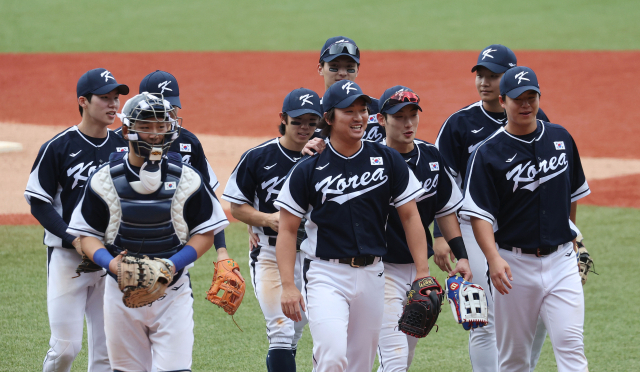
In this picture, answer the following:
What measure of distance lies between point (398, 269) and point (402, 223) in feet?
1.35

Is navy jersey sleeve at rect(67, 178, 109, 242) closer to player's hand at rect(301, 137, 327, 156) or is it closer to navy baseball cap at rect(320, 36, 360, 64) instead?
player's hand at rect(301, 137, 327, 156)

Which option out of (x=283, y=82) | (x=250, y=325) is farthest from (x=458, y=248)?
(x=283, y=82)

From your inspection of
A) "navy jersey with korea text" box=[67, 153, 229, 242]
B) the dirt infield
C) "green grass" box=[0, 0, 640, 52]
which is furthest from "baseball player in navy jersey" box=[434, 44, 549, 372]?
"green grass" box=[0, 0, 640, 52]

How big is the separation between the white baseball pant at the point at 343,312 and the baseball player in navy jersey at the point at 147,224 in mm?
604

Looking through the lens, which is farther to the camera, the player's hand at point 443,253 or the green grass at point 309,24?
the green grass at point 309,24

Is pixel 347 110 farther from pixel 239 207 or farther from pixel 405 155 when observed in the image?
pixel 239 207

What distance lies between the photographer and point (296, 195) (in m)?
3.84

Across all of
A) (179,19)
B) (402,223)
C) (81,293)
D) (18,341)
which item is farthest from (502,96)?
(179,19)

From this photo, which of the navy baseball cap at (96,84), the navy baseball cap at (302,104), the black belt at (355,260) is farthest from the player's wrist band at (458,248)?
the navy baseball cap at (96,84)

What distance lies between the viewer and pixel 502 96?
14.1 feet

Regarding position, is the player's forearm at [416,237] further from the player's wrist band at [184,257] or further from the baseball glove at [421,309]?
the player's wrist band at [184,257]

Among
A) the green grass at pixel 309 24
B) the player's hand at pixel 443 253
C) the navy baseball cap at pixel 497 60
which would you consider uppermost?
the green grass at pixel 309 24

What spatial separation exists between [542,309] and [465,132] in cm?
137

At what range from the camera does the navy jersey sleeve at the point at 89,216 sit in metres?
3.58
